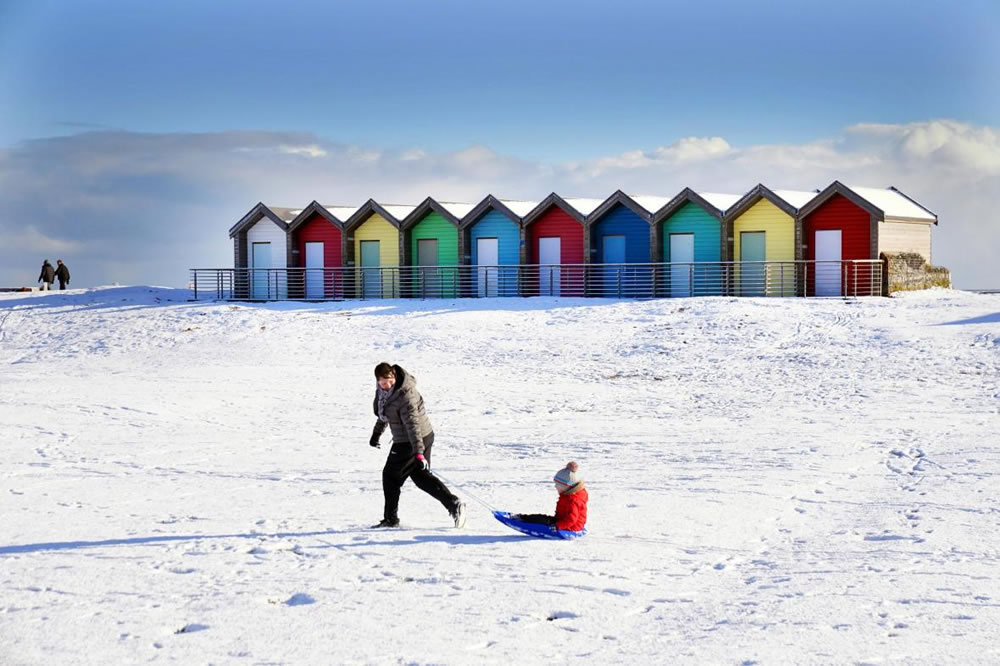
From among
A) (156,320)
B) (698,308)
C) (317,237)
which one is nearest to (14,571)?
(698,308)

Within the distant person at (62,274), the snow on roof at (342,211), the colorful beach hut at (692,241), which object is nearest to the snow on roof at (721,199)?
the colorful beach hut at (692,241)

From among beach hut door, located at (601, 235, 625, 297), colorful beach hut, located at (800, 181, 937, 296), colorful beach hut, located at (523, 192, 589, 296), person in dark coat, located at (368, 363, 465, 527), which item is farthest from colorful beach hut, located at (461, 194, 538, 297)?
person in dark coat, located at (368, 363, 465, 527)

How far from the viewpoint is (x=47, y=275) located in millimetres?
50344

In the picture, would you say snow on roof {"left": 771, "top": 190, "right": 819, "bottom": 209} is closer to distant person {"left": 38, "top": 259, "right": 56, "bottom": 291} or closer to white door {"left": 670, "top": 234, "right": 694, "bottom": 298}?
white door {"left": 670, "top": 234, "right": 694, "bottom": 298}

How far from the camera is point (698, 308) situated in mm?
31875

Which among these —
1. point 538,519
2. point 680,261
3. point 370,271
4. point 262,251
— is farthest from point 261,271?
point 538,519

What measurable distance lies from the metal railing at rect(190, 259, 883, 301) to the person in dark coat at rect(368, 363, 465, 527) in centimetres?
2557

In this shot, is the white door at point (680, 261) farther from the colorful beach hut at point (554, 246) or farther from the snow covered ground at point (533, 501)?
the snow covered ground at point (533, 501)

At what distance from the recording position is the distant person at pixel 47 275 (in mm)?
50094

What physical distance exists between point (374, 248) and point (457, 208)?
328 centimetres

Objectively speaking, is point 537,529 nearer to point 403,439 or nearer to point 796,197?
point 403,439

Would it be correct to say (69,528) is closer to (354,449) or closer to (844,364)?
(354,449)

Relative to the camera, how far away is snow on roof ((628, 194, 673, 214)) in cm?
3934

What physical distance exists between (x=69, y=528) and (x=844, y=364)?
17061 millimetres
